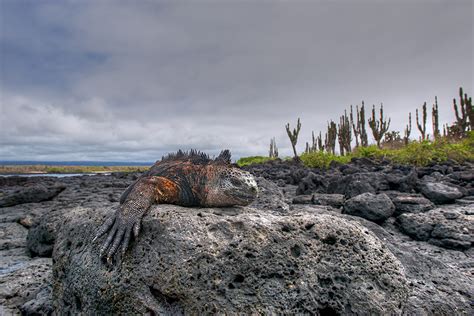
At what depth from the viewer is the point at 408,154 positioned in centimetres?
1778

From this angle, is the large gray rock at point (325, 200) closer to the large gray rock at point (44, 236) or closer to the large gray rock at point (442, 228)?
the large gray rock at point (442, 228)

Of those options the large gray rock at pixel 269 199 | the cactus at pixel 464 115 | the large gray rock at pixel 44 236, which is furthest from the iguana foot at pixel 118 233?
the cactus at pixel 464 115

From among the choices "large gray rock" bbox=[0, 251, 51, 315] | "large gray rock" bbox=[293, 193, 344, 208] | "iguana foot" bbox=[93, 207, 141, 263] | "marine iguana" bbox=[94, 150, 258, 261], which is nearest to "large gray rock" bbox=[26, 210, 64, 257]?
"large gray rock" bbox=[0, 251, 51, 315]

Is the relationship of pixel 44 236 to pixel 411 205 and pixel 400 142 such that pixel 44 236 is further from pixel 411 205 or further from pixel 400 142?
pixel 400 142

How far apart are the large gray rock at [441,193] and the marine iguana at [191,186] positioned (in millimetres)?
6127

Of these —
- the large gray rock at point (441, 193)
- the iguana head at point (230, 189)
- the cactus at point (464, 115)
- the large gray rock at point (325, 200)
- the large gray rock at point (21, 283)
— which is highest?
the cactus at point (464, 115)

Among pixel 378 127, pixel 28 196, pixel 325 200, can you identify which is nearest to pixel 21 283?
pixel 325 200

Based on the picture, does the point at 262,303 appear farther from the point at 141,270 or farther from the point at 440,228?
the point at 440,228

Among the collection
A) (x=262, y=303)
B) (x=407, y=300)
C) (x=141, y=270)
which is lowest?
(x=407, y=300)

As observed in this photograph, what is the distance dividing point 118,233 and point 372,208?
5.15 meters

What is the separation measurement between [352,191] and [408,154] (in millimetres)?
12108

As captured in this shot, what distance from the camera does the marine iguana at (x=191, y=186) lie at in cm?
312

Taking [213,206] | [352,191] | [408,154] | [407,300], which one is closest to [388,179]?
[352,191]

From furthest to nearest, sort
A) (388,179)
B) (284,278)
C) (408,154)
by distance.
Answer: (408,154)
(388,179)
(284,278)
